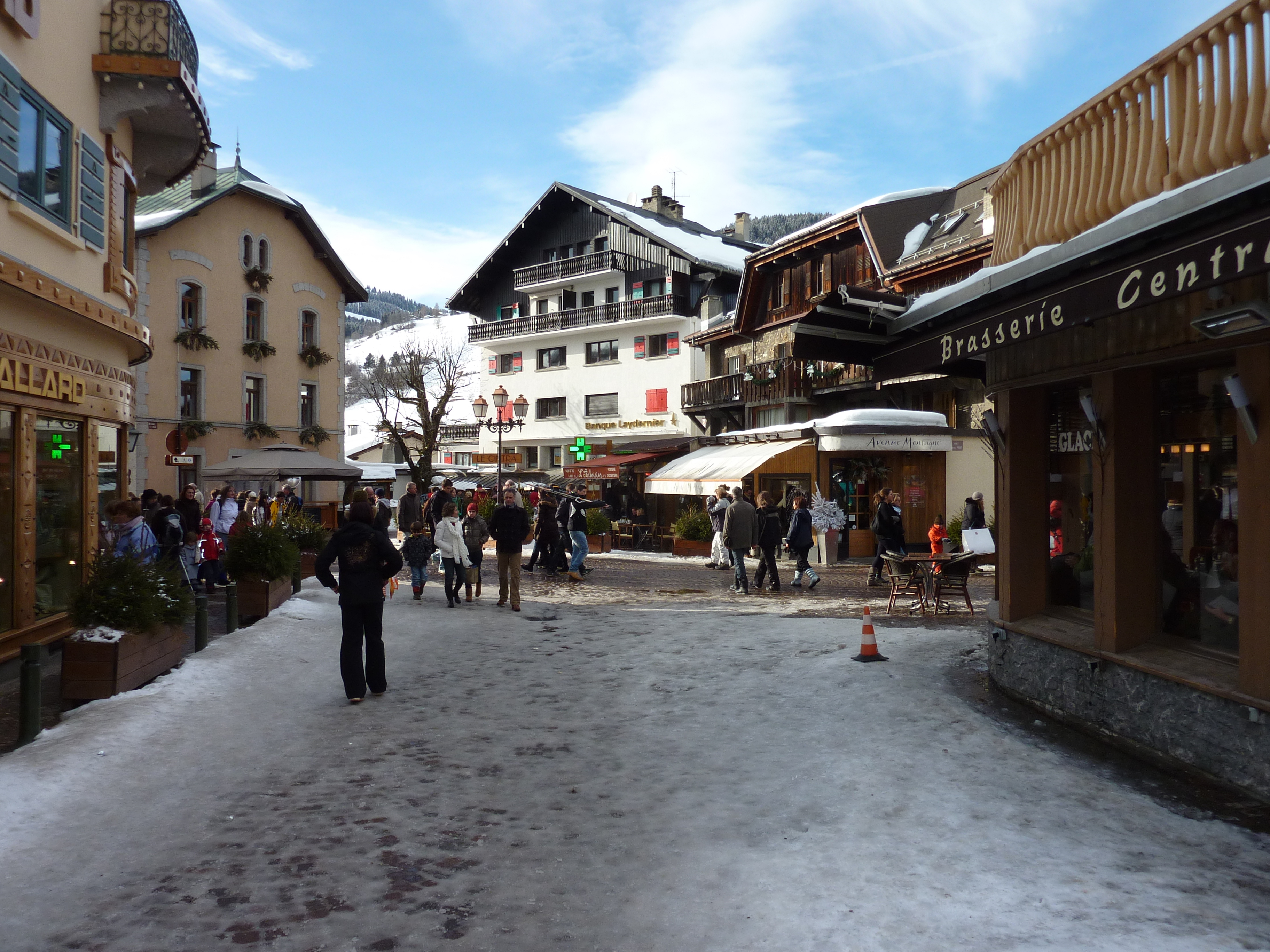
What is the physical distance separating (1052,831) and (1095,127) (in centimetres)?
432

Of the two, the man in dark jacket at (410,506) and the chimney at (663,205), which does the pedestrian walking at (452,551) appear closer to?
the man in dark jacket at (410,506)

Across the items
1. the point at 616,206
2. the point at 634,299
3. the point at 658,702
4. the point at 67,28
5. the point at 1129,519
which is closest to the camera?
the point at 1129,519

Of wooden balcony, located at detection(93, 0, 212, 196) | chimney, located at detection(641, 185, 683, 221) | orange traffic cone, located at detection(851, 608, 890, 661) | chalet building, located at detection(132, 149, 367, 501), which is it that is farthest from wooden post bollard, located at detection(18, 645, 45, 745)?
chimney, located at detection(641, 185, 683, 221)

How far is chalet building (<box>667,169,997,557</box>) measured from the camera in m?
23.7

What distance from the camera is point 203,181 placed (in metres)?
31.2

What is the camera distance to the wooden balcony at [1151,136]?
16.0 feet

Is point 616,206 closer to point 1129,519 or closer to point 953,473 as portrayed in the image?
point 953,473

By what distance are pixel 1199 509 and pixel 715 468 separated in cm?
1903

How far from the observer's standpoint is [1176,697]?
5.89 metres

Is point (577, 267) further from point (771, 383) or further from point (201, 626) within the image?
point (201, 626)

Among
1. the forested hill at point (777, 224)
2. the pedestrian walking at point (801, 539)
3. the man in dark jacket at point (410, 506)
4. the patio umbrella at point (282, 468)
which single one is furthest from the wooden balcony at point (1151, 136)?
the forested hill at point (777, 224)

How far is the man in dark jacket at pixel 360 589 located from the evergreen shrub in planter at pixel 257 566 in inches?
156

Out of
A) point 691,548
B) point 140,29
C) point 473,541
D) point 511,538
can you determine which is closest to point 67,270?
point 140,29

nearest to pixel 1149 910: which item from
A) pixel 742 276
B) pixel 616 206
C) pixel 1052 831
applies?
pixel 1052 831
